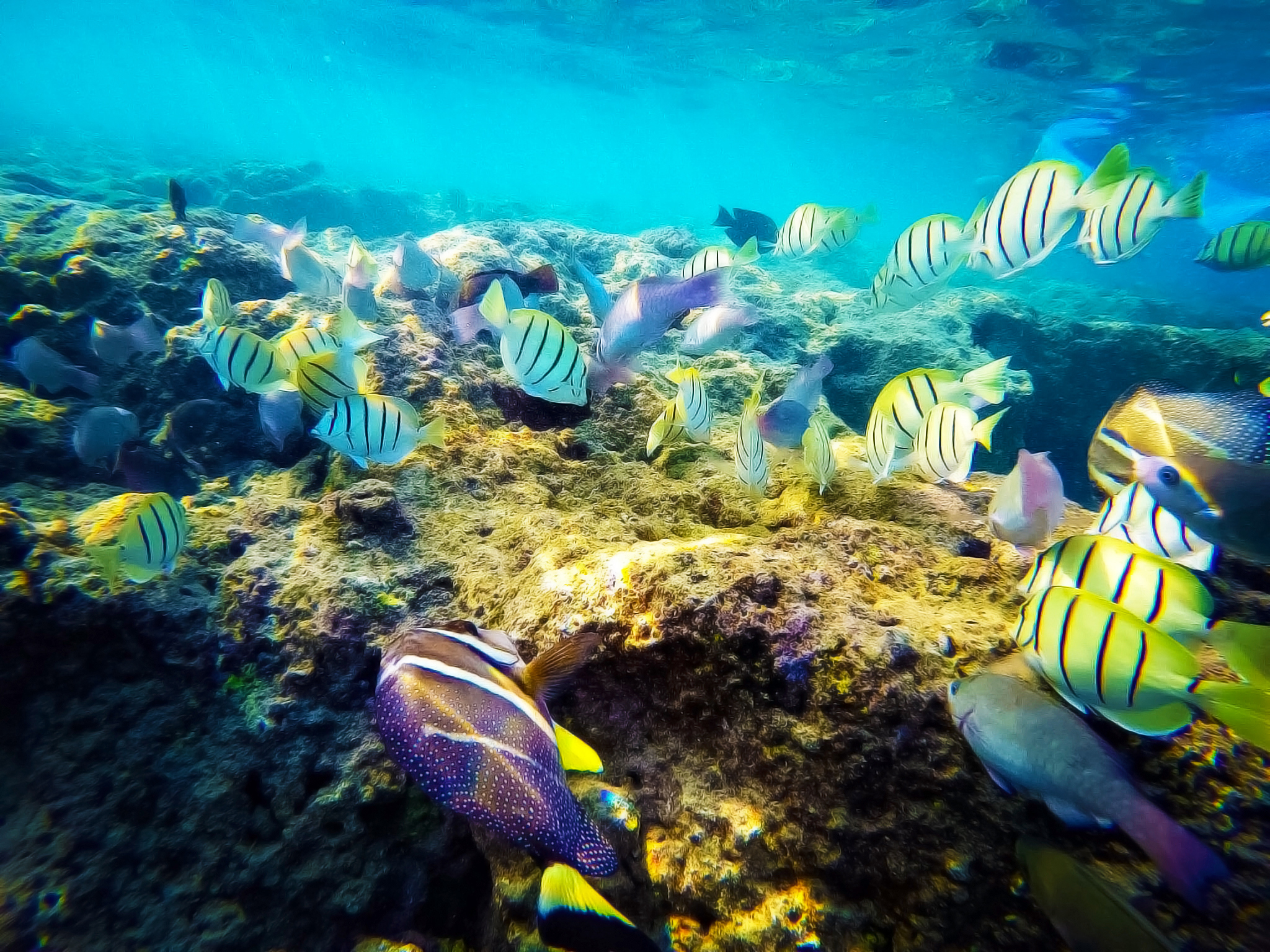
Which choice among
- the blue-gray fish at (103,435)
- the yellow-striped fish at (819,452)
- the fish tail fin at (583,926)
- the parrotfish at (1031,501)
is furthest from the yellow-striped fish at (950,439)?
the blue-gray fish at (103,435)

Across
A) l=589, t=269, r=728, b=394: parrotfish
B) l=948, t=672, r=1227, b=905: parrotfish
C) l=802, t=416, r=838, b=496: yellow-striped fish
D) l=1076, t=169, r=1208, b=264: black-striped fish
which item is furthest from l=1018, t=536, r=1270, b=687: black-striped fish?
l=1076, t=169, r=1208, b=264: black-striped fish

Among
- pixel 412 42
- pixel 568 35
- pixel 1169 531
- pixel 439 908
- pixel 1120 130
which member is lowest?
pixel 439 908

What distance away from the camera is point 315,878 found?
6.56ft

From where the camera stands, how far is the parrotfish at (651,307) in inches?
99.7

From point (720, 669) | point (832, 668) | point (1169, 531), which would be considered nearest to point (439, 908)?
point (720, 669)

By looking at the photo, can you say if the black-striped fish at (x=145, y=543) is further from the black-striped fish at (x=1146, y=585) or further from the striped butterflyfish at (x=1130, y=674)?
the black-striped fish at (x=1146, y=585)

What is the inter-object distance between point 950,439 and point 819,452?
Result: 543mm

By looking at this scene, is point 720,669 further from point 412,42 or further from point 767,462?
point 412,42

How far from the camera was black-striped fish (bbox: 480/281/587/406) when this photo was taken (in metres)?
2.31

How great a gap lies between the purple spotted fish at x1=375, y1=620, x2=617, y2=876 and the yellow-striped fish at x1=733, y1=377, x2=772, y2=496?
128 cm

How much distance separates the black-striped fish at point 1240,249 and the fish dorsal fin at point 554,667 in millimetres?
8414

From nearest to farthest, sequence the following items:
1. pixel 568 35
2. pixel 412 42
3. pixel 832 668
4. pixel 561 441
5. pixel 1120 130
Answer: pixel 832 668 → pixel 561 441 → pixel 1120 130 → pixel 568 35 → pixel 412 42

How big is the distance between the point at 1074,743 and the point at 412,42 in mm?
52371

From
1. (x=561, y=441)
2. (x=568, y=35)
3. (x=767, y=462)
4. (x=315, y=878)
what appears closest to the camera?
(x=315, y=878)
